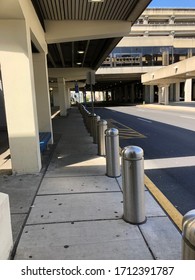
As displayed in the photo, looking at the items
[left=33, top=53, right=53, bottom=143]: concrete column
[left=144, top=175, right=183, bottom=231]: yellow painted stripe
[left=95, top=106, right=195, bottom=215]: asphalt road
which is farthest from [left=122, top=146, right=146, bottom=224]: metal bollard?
[left=33, top=53, right=53, bottom=143]: concrete column

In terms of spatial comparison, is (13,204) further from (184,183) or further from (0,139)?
(0,139)

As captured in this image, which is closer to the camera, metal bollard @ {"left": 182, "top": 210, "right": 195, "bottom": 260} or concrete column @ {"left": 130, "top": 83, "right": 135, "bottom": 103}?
metal bollard @ {"left": 182, "top": 210, "right": 195, "bottom": 260}

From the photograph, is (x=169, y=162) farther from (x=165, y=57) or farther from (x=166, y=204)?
(x=165, y=57)

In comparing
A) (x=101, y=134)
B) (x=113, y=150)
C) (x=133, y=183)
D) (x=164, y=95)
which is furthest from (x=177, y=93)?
(x=133, y=183)

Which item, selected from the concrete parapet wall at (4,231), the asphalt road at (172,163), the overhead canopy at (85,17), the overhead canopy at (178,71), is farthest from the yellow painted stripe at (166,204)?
the overhead canopy at (178,71)

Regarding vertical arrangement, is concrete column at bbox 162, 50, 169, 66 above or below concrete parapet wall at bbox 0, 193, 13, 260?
above

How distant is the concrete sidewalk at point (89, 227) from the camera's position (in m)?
3.13

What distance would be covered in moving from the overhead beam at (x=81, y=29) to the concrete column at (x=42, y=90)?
72cm

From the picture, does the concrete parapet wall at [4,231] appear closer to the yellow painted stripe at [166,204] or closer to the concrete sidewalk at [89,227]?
the concrete sidewalk at [89,227]

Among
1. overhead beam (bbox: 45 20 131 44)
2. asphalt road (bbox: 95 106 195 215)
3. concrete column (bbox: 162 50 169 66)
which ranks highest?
concrete column (bbox: 162 50 169 66)

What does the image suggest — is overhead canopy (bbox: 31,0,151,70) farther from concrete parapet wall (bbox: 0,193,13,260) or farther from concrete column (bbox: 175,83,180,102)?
concrete column (bbox: 175,83,180,102)

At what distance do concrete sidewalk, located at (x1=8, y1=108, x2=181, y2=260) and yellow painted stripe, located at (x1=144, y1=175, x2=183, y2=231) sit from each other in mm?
95

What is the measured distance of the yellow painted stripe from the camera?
387 centimetres
